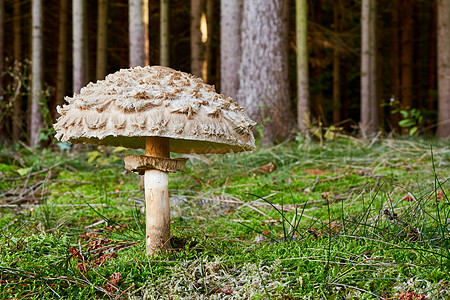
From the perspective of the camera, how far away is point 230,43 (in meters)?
7.29

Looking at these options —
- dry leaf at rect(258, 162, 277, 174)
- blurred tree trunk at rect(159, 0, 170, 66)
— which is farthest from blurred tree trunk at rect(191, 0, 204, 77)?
dry leaf at rect(258, 162, 277, 174)

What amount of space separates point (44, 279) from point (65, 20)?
44.8ft

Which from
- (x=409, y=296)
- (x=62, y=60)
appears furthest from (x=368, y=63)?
(x=62, y=60)

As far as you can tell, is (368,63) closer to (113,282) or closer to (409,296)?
(409,296)

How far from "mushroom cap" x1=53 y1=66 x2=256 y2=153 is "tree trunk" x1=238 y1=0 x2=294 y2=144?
418 cm

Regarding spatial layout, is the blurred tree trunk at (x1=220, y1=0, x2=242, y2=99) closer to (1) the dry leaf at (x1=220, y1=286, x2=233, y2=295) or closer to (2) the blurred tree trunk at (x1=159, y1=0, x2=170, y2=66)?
(2) the blurred tree trunk at (x1=159, y1=0, x2=170, y2=66)

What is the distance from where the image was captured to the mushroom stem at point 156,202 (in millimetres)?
2230

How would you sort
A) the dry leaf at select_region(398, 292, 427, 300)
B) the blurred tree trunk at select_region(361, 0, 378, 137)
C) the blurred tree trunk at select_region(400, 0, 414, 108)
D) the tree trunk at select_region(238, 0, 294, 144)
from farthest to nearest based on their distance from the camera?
1. the blurred tree trunk at select_region(400, 0, 414, 108)
2. the blurred tree trunk at select_region(361, 0, 378, 137)
3. the tree trunk at select_region(238, 0, 294, 144)
4. the dry leaf at select_region(398, 292, 427, 300)

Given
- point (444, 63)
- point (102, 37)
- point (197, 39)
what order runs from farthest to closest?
1. point (102, 37)
2. point (197, 39)
3. point (444, 63)

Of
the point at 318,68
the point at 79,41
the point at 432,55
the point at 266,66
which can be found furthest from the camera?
the point at 432,55

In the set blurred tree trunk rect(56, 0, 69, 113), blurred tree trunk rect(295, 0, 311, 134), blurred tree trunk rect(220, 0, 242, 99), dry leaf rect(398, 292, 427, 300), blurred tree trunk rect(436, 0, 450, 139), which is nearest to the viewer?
dry leaf rect(398, 292, 427, 300)

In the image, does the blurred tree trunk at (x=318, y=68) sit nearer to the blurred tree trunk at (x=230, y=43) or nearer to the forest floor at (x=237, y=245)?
the blurred tree trunk at (x=230, y=43)

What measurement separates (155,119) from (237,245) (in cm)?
105

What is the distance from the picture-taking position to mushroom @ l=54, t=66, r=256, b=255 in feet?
6.11
